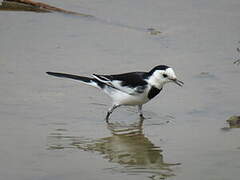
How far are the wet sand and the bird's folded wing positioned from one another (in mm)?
284

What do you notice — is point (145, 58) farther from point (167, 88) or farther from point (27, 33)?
point (27, 33)

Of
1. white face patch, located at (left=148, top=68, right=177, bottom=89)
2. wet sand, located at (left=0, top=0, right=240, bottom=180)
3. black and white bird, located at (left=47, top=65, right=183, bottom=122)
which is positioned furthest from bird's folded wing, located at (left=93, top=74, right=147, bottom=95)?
wet sand, located at (left=0, top=0, right=240, bottom=180)

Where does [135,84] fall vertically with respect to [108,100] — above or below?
above

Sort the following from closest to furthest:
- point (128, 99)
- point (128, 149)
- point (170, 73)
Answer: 1. point (128, 149)
2. point (170, 73)
3. point (128, 99)

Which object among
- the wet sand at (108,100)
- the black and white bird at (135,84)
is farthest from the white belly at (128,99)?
the wet sand at (108,100)

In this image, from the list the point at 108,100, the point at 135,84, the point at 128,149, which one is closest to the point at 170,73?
the point at 135,84

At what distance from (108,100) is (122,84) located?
0.49 meters

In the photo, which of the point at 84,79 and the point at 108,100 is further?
the point at 108,100

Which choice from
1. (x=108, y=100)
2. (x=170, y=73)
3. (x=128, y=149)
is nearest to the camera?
(x=128, y=149)

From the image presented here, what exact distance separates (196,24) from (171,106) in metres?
2.87

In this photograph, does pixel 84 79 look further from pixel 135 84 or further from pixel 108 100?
pixel 135 84

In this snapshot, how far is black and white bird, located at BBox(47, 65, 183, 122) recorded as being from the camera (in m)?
8.37

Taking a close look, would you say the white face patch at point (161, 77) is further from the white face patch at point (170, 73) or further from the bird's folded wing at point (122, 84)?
the bird's folded wing at point (122, 84)

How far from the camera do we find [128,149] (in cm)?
730
